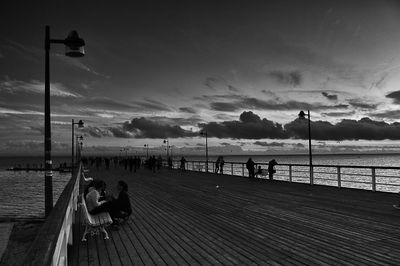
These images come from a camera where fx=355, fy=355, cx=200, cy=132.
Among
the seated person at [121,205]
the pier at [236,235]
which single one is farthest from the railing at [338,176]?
the seated person at [121,205]

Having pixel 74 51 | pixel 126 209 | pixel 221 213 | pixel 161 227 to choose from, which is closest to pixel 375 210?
pixel 221 213

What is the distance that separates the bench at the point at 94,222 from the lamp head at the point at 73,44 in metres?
3.28

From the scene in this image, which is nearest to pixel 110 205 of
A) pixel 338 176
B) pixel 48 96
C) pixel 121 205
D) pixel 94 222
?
pixel 121 205

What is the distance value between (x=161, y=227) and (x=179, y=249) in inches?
80.3

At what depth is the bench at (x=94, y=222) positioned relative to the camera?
694 cm

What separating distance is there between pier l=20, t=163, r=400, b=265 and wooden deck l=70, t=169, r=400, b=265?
14mm

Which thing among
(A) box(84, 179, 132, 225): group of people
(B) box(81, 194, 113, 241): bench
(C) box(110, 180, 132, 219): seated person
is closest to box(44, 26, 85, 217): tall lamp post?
(A) box(84, 179, 132, 225): group of people

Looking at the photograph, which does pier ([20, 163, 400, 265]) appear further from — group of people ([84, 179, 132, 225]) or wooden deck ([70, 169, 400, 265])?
group of people ([84, 179, 132, 225])

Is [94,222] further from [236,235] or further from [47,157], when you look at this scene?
[236,235]

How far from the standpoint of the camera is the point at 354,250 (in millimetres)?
5938

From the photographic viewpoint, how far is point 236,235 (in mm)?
7145

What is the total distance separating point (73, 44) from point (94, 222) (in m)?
3.88

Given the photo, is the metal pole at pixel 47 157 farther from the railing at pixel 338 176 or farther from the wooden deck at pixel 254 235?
the railing at pixel 338 176

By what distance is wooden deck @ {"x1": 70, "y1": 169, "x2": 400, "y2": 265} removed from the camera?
562cm
